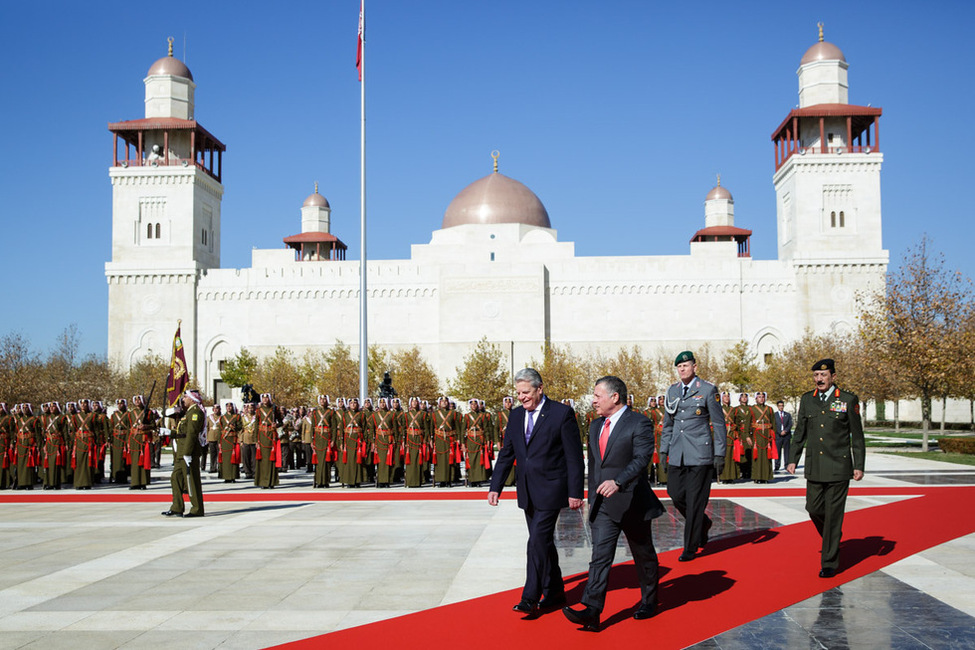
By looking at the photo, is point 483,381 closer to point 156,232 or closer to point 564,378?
point 564,378

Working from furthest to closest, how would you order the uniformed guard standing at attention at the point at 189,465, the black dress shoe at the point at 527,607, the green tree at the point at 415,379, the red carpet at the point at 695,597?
the green tree at the point at 415,379
the uniformed guard standing at attention at the point at 189,465
the black dress shoe at the point at 527,607
the red carpet at the point at 695,597

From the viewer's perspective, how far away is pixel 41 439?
56.1ft

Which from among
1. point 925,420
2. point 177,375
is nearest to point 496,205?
point 177,375

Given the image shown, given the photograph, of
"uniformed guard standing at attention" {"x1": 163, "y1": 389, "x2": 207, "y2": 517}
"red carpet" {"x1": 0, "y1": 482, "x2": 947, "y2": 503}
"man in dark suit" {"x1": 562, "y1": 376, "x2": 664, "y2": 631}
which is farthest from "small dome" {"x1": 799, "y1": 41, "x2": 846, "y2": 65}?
"man in dark suit" {"x1": 562, "y1": 376, "x2": 664, "y2": 631}

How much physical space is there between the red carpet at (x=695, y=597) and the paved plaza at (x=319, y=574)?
18cm

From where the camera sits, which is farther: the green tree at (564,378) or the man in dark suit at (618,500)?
the green tree at (564,378)

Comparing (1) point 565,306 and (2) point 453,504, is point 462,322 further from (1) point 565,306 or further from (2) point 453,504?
(2) point 453,504

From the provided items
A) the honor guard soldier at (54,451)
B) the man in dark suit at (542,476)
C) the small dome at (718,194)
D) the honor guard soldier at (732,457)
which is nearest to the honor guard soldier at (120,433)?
the honor guard soldier at (54,451)

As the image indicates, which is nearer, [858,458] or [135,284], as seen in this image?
[858,458]

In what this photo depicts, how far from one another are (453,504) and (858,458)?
7.13 metres

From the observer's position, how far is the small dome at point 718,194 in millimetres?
68875

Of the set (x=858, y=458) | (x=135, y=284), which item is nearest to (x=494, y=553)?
(x=858, y=458)

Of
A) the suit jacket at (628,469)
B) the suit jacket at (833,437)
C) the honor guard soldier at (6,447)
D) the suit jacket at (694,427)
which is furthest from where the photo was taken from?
the honor guard soldier at (6,447)

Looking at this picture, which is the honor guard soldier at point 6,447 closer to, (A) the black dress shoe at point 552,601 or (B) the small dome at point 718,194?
(A) the black dress shoe at point 552,601
